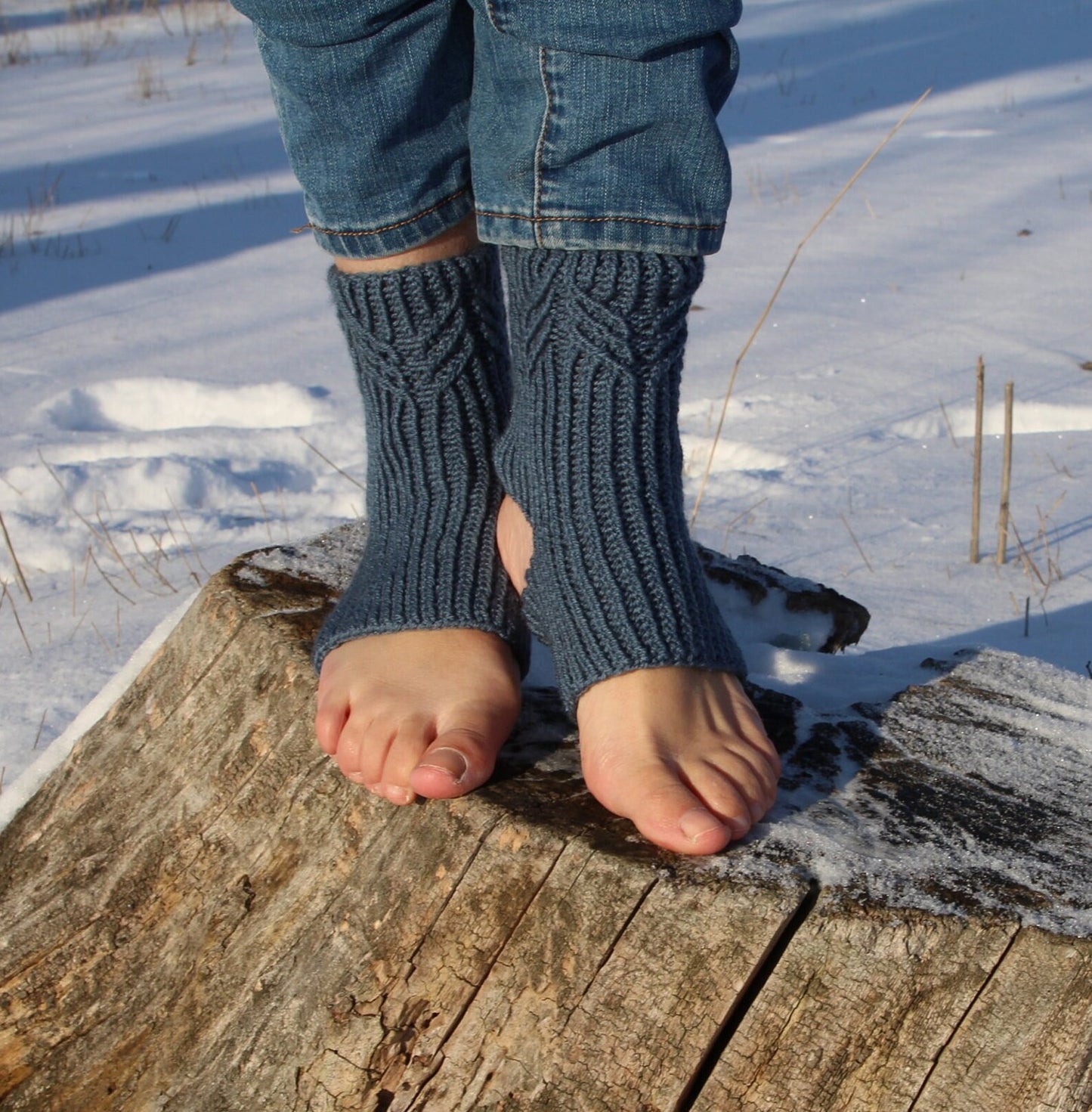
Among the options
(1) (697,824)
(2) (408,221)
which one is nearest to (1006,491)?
(2) (408,221)

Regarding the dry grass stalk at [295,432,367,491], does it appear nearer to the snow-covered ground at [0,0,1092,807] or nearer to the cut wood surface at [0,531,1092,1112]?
the snow-covered ground at [0,0,1092,807]

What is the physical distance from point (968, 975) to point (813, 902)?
0.11 m

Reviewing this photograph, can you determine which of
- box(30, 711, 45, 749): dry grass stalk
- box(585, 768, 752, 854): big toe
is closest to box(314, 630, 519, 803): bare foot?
box(585, 768, 752, 854): big toe

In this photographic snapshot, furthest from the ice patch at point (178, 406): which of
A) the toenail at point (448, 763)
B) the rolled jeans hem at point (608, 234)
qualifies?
the toenail at point (448, 763)

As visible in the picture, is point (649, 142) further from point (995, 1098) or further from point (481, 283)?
point (995, 1098)

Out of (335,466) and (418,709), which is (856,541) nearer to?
(335,466)

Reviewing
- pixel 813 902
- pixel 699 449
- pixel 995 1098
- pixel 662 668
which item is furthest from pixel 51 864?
pixel 699 449

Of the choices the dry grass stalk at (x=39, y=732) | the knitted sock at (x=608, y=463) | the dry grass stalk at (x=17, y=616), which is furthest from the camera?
the dry grass stalk at (x=17, y=616)

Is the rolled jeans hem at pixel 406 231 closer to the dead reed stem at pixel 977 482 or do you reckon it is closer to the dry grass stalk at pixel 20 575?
the dry grass stalk at pixel 20 575

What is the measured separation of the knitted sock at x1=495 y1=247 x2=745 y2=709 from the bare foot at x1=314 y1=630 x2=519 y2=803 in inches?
2.6

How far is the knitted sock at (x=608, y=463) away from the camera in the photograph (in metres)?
1.04

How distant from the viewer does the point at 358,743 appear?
100 cm

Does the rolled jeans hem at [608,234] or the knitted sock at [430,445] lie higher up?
the rolled jeans hem at [608,234]

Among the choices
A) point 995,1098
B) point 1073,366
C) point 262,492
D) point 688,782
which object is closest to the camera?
point 995,1098
